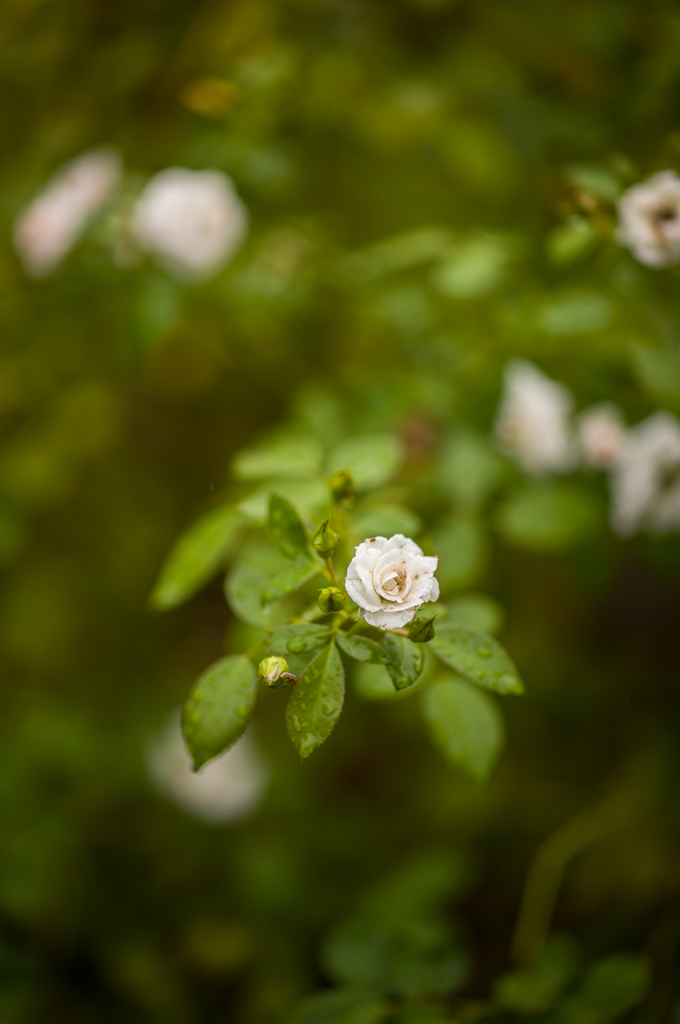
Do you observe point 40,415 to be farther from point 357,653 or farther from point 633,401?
point 357,653

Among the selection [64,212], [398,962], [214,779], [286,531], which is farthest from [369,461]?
[214,779]

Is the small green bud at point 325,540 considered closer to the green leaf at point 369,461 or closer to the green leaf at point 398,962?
the green leaf at point 369,461

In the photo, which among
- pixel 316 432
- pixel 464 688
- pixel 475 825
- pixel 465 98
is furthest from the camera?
pixel 475 825

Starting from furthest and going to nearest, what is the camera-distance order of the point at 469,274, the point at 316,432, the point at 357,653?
the point at 316,432, the point at 469,274, the point at 357,653

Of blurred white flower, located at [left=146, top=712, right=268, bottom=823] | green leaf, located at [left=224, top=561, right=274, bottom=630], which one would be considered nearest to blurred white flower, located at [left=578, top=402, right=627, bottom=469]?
green leaf, located at [left=224, top=561, right=274, bottom=630]

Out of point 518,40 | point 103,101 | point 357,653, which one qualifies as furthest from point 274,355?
point 357,653

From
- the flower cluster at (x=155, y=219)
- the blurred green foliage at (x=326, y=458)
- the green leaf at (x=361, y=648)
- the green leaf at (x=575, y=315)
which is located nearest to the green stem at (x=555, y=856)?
the blurred green foliage at (x=326, y=458)
